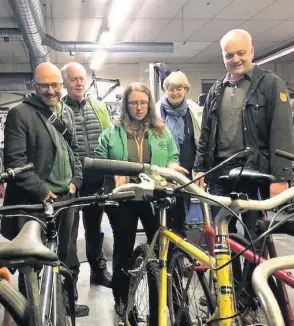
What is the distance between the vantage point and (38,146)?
2.33 meters

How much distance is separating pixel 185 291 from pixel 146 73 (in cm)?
982

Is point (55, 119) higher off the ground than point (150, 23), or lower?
lower

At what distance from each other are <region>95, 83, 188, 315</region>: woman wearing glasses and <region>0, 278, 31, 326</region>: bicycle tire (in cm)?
122

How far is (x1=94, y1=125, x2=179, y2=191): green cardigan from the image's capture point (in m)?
2.35

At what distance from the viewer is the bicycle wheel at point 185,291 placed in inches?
71.2

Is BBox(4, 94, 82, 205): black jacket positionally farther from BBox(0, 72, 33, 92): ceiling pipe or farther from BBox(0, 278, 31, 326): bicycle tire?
BBox(0, 72, 33, 92): ceiling pipe

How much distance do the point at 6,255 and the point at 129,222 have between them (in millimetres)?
1336

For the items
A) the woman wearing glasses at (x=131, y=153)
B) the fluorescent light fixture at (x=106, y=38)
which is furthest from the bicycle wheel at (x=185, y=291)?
the fluorescent light fixture at (x=106, y=38)

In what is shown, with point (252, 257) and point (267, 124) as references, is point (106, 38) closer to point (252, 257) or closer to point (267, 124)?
point (267, 124)

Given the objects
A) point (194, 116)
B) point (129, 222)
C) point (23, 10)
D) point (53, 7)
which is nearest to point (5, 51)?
point (53, 7)

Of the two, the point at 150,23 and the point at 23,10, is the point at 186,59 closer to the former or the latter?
the point at 150,23

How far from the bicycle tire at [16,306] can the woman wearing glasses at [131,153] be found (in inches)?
48.2

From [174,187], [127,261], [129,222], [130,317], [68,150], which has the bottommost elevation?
[130,317]

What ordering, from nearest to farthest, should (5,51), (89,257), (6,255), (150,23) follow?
(6,255), (89,257), (150,23), (5,51)
